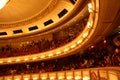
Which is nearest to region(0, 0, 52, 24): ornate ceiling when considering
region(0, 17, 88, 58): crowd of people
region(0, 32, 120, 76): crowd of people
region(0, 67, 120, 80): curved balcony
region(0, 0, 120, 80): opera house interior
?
region(0, 0, 120, 80): opera house interior

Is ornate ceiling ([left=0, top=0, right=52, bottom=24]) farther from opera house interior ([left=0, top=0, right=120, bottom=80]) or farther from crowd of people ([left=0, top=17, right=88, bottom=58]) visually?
crowd of people ([left=0, top=17, right=88, bottom=58])

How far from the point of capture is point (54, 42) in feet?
55.7

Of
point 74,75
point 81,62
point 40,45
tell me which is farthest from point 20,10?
point 74,75

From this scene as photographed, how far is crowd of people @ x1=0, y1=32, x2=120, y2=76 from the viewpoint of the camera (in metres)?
10.3

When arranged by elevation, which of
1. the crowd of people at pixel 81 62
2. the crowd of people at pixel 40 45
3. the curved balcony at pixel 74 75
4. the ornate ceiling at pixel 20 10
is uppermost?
the ornate ceiling at pixel 20 10

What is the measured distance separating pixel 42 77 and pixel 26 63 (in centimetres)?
319

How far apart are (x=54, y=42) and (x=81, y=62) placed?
399cm

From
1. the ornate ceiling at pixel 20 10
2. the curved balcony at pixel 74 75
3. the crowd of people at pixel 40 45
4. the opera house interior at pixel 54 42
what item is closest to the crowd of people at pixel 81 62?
the opera house interior at pixel 54 42

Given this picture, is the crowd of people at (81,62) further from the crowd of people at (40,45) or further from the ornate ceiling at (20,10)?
the ornate ceiling at (20,10)

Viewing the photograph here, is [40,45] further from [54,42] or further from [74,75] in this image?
[74,75]

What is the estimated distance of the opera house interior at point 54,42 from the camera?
10398 mm

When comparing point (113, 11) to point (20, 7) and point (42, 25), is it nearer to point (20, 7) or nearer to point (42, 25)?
point (20, 7)

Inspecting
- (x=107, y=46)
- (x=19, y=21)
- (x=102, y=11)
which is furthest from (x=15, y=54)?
(x=102, y=11)

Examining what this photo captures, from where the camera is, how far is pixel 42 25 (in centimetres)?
1684
